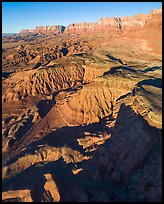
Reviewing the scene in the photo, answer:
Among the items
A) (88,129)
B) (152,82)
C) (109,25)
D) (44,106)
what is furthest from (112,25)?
(88,129)

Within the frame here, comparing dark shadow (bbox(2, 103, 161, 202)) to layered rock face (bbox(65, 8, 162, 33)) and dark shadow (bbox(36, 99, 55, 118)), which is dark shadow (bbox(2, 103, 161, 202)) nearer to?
dark shadow (bbox(36, 99, 55, 118))

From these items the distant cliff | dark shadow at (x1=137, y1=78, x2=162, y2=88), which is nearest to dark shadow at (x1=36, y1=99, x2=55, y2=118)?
dark shadow at (x1=137, y1=78, x2=162, y2=88)

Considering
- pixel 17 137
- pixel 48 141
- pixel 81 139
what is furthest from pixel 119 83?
pixel 17 137

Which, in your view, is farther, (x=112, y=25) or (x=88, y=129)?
(x=112, y=25)

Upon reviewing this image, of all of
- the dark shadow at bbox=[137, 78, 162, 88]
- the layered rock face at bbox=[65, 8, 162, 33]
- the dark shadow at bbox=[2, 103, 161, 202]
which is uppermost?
the layered rock face at bbox=[65, 8, 162, 33]

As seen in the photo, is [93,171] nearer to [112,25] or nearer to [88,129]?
[88,129]

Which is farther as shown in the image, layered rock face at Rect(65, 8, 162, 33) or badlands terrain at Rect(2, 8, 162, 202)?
layered rock face at Rect(65, 8, 162, 33)

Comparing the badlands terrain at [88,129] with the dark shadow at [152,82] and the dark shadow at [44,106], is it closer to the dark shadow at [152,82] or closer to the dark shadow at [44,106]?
the dark shadow at [152,82]

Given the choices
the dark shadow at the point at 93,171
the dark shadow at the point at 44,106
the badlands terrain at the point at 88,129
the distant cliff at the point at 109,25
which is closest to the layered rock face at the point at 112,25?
the distant cliff at the point at 109,25
